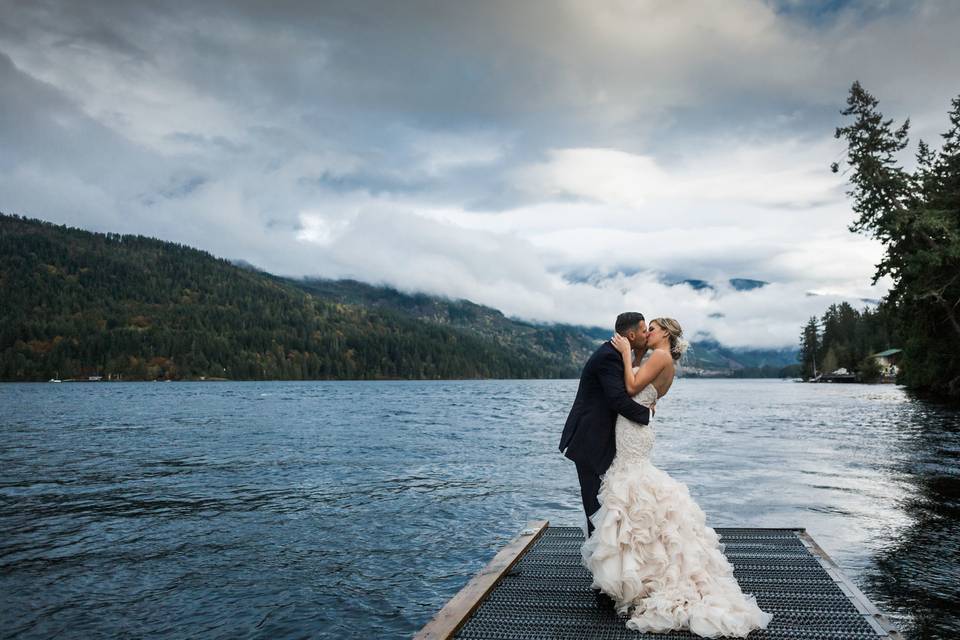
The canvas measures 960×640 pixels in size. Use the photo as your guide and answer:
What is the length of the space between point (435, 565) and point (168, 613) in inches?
191

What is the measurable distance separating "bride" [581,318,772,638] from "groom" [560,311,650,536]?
13 centimetres

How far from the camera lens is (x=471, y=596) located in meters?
8.19

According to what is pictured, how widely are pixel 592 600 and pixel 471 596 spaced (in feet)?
4.80

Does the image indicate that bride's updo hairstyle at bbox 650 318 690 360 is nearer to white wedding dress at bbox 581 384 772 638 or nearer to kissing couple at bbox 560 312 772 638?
kissing couple at bbox 560 312 772 638

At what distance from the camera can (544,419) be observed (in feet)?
194

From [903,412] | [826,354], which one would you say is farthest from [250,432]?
[826,354]

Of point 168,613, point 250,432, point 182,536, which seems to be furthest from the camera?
point 250,432

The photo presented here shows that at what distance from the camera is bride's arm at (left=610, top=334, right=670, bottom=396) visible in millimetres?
7688

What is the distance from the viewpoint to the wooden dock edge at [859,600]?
6949 millimetres

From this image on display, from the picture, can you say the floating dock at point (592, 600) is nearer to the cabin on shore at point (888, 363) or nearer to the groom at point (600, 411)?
the groom at point (600, 411)

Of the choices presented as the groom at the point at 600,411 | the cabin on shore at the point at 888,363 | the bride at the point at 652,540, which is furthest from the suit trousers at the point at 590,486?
the cabin on shore at the point at 888,363

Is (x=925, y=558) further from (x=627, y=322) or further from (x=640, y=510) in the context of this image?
(x=627, y=322)

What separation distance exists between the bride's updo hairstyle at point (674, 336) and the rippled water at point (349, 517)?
5.29 meters

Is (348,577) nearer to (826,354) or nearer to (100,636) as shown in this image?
(100,636)
